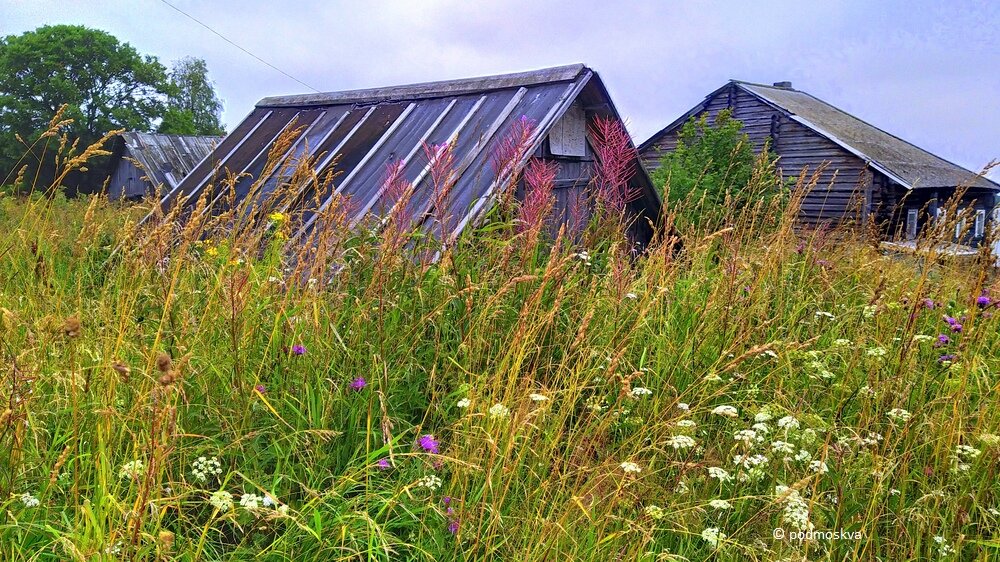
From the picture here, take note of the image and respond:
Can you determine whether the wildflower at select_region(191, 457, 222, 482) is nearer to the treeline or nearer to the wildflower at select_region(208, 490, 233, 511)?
the wildflower at select_region(208, 490, 233, 511)

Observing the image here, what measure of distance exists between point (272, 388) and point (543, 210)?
1.25m

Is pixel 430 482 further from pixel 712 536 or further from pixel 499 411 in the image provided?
pixel 712 536

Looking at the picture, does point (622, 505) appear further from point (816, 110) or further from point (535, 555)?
point (816, 110)

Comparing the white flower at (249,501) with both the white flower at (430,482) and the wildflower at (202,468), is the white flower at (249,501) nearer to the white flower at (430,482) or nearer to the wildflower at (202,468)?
the wildflower at (202,468)

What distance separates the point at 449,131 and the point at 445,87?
1.13 metres

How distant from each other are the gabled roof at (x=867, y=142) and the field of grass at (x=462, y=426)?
66.3ft

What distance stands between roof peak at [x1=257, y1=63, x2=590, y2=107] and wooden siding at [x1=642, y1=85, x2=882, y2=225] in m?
16.2

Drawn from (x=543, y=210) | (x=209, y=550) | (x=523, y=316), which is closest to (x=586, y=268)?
(x=543, y=210)

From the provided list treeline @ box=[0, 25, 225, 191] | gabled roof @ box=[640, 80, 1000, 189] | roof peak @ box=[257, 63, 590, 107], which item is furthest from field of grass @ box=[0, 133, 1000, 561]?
treeline @ box=[0, 25, 225, 191]

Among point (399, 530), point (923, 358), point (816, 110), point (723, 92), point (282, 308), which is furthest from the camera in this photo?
point (816, 110)

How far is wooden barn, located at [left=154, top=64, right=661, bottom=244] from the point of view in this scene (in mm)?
6902

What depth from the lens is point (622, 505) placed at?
2197 millimetres

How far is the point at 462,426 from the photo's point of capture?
2.41 metres

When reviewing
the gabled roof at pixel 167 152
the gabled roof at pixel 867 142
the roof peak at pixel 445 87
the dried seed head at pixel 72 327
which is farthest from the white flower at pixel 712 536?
the gabled roof at pixel 167 152
